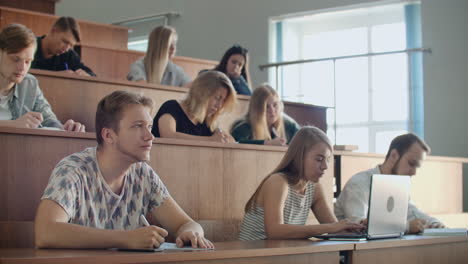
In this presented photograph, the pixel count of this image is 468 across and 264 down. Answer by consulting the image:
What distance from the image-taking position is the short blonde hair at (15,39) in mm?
3012

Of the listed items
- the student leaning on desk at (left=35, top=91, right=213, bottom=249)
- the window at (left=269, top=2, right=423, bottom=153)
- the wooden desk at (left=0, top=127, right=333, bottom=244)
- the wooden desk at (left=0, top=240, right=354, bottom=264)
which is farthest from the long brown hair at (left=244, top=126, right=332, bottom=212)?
the window at (left=269, top=2, right=423, bottom=153)

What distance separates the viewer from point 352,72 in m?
7.79

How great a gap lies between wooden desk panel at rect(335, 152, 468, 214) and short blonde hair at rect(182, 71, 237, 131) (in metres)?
0.85

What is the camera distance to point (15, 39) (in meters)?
3.01

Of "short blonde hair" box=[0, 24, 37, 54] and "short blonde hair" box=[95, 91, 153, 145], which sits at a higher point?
"short blonde hair" box=[0, 24, 37, 54]

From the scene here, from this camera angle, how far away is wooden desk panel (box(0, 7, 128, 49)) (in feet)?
21.6

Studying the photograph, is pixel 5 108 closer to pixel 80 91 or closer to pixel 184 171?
pixel 80 91

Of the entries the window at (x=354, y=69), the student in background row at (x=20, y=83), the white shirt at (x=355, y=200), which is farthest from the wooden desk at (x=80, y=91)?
the window at (x=354, y=69)

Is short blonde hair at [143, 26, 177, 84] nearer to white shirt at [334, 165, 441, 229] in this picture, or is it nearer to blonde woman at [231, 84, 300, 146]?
blonde woman at [231, 84, 300, 146]

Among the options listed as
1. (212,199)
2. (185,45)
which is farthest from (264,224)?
(185,45)

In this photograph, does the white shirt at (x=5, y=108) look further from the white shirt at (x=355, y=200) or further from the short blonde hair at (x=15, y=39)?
the white shirt at (x=355, y=200)

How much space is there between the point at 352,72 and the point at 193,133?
4.31 metres

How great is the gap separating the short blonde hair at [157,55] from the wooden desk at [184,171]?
5.26 ft

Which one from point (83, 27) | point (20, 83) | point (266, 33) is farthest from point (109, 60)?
point (20, 83)
